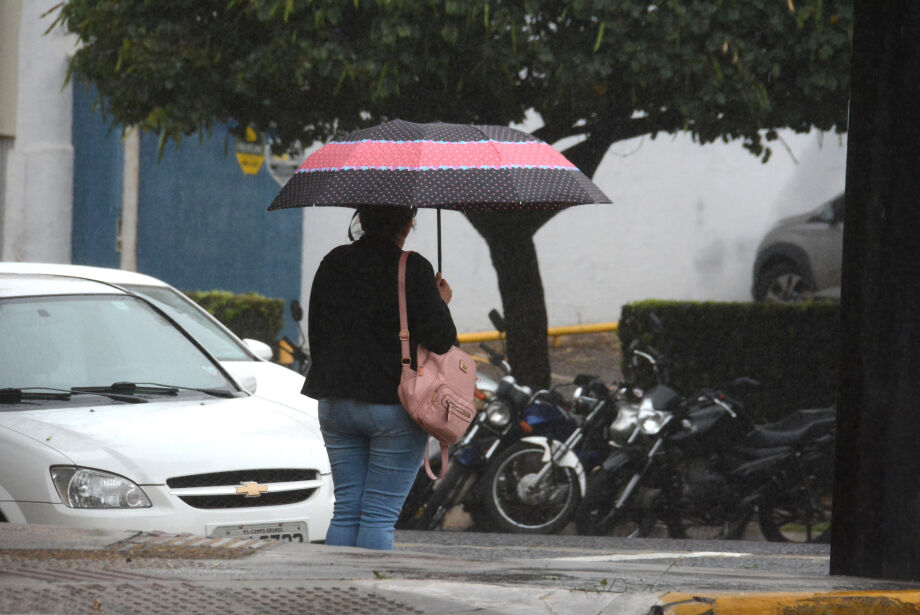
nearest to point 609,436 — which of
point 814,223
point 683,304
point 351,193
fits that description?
point 683,304

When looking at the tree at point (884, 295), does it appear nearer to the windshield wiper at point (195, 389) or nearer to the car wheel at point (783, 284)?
the windshield wiper at point (195, 389)

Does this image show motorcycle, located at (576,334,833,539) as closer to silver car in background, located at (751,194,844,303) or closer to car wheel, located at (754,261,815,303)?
silver car in background, located at (751,194,844,303)

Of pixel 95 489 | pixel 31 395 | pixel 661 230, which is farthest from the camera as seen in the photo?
pixel 661 230

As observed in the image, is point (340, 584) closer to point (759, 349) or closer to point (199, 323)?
point (199, 323)

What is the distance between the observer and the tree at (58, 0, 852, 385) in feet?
28.5

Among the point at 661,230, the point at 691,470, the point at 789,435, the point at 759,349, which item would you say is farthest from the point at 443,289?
the point at 661,230

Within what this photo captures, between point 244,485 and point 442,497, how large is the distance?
2764mm

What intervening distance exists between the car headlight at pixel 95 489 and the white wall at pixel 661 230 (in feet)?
42.2

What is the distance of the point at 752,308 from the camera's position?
417 inches

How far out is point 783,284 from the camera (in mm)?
16906

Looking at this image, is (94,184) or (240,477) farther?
(94,184)

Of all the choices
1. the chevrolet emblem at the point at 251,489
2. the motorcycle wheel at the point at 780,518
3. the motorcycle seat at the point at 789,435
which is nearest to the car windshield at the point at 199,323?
the chevrolet emblem at the point at 251,489

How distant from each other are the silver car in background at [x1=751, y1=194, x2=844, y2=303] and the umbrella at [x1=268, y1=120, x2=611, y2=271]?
11.2 m

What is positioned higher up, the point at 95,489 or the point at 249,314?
the point at 249,314
